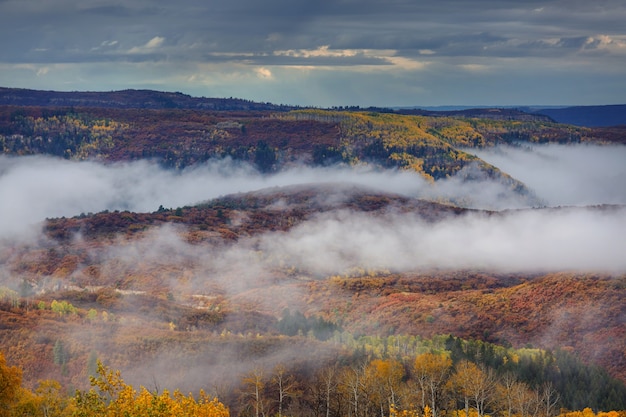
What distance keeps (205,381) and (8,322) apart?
2275 inches

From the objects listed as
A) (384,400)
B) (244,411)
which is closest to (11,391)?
(244,411)

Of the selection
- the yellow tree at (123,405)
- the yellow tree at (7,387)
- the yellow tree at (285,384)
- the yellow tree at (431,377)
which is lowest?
the yellow tree at (285,384)

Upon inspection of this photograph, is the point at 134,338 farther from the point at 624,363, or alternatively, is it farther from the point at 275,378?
the point at 624,363

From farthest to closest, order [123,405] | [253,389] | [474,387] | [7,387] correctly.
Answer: [253,389]
[474,387]
[7,387]
[123,405]

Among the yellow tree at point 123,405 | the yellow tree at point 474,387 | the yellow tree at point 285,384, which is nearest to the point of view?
the yellow tree at point 123,405

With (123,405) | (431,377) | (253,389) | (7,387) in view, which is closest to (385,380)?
(431,377)

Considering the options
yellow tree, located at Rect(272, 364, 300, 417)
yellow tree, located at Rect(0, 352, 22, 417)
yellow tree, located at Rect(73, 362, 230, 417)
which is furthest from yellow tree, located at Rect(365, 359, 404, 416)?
yellow tree, located at Rect(73, 362, 230, 417)

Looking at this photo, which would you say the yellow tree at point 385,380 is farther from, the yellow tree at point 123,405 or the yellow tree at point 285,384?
the yellow tree at point 123,405

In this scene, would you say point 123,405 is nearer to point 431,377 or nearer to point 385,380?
point 431,377

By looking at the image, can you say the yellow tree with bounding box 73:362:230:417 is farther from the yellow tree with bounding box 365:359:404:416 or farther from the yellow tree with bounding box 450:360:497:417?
the yellow tree with bounding box 450:360:497:417

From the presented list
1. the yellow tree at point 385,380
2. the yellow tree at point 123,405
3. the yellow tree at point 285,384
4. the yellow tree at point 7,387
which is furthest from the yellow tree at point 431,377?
the yellow tree at point 123,405

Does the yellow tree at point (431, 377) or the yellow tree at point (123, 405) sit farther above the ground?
the yellow tree at point (123, 405)

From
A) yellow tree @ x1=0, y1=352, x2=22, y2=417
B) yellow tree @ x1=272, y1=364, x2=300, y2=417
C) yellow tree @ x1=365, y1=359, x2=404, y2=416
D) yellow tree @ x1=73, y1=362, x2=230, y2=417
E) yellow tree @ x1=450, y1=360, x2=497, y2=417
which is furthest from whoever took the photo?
yellow tree @ x1=272, y1=364, x2=300, y2=417

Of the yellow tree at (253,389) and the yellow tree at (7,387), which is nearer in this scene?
the yellow tree at (7,387)
